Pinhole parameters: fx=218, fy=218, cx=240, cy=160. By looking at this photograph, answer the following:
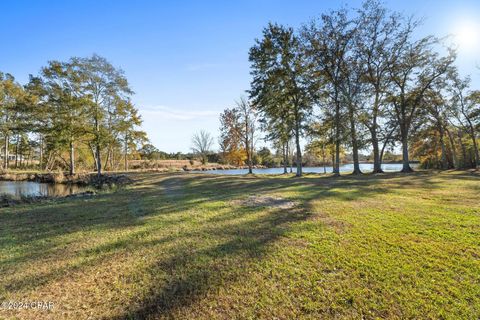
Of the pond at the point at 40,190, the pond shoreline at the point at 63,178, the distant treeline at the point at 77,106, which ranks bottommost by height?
the pond at the point at 40,190

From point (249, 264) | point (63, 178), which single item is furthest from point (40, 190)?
point (249, 264)

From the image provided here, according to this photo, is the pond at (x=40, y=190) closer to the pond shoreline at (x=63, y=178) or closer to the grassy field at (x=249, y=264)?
the pond shoreline at (x=63, y=178)

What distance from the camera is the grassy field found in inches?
92.0

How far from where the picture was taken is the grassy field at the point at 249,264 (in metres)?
2.34

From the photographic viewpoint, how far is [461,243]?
3688 mm

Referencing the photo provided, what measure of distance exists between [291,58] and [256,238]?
1596cm

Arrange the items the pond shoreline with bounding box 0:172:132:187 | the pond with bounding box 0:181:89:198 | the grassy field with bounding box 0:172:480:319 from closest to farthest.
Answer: the grassy field with bounding box 0:172:480:319
the pond with bounding box 0:181:89:198
the pond shoreline with bounding box 0:172:132:187

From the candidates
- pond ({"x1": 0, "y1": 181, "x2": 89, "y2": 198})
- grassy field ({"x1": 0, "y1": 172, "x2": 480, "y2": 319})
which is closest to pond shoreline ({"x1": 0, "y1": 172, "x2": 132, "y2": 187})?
pond ({"x1": 0, "y1": 181, "x2": 89, "y2": 198})

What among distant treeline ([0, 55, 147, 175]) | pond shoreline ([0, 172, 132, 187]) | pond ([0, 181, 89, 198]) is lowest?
pond ([0, 181, 89, 198])

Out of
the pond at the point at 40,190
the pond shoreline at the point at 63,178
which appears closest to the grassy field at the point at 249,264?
the pond at the point at 40,190

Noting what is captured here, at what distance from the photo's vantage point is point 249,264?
3158 millimetres

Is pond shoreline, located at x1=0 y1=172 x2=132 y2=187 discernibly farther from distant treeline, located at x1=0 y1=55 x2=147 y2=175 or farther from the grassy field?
the grassy field

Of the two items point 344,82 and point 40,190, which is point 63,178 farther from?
point 344,82

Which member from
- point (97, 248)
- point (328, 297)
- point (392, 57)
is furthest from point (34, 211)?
point (392, 57)
